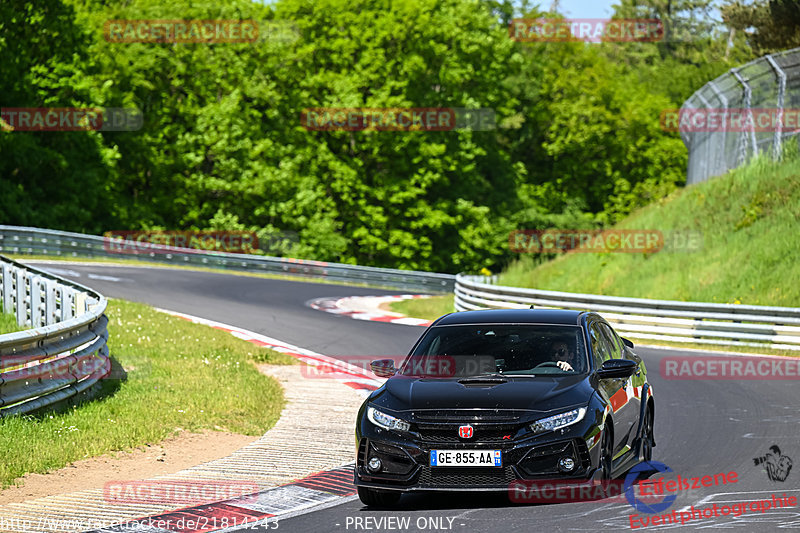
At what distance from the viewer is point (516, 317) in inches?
369

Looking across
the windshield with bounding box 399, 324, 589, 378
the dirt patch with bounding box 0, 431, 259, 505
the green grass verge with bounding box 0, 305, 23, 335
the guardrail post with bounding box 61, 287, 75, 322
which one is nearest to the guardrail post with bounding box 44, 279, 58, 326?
the guardrail post with bounding box 61, 287, 75, 322

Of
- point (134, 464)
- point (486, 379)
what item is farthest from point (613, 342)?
point (134, 464)

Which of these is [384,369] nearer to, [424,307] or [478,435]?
[478,435]

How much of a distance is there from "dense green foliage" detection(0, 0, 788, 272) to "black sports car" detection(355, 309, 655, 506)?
4272 centimetres

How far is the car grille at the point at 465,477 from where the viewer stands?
7.55 meters

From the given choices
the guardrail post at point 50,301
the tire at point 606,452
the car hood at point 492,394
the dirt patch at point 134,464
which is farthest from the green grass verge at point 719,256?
the car hood at point 492,394

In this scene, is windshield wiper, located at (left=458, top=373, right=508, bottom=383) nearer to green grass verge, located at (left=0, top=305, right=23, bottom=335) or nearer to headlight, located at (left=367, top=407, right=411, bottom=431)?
headlight, located at (left=367, top=407, right=411, bottom=431)

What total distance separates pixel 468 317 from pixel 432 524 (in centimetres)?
252

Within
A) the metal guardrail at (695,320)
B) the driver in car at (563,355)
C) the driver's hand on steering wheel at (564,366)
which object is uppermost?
the driver in car at (563,355)

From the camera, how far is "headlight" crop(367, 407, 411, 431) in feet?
25.7

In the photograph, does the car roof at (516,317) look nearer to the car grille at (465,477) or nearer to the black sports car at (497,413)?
the black sports car at (497,413)

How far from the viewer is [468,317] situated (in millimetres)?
9547

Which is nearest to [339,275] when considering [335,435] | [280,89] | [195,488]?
[280,89]

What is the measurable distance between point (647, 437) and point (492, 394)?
96.3 inches
